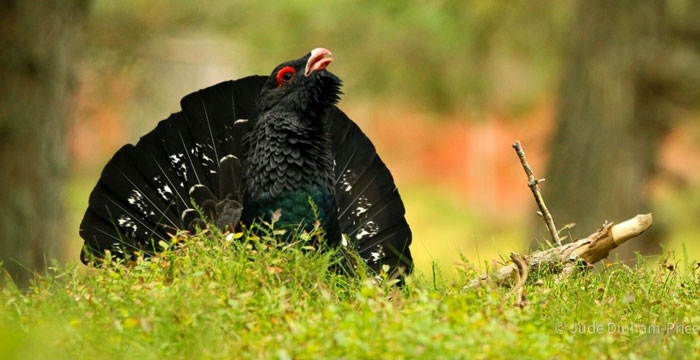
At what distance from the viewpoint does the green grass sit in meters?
2.94

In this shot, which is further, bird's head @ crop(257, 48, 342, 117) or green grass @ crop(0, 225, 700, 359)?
bird's head @ crop(257, 48, 342, 117)

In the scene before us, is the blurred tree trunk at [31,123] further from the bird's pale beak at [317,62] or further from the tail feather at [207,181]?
the bird's pale beak at [317,62]

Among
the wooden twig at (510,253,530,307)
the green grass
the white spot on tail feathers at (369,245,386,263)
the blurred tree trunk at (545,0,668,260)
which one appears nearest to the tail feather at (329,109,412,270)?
the white spot on tail feathers at (369,245,386,263)

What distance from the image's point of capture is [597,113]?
10.5 metres

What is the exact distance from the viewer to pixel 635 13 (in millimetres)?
10555

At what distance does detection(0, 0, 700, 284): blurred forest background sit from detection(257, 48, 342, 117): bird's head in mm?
1378

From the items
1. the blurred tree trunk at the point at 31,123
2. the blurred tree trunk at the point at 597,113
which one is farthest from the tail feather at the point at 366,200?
the blurred tree trunk at the point at 597,113

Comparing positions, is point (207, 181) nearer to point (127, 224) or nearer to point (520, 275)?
point (127, 224)

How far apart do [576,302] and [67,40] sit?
15.5 ft

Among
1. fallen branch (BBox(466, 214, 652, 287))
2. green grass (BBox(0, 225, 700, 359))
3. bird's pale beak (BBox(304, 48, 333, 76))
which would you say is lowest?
green grass (BBox(0, 225, 700, 359))

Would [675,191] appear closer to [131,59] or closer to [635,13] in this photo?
[635,13]

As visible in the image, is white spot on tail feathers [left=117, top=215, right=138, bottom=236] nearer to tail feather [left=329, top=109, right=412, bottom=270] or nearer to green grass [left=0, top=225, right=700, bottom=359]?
green grass [left=0, top=225, right=700, bottom=359]

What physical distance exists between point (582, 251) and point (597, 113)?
246 inches

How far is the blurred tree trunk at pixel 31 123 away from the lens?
265 inches
